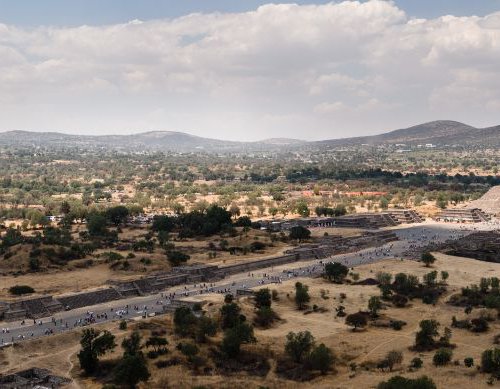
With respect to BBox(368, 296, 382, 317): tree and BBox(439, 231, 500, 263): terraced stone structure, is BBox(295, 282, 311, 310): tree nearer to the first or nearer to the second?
BBox(368, 296, 382, 317): tree

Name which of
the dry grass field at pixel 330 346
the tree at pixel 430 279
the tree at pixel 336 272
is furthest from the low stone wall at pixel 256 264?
the tree at pixel 430 279

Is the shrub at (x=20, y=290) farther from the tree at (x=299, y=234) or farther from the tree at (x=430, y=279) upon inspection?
the tree at (x=299, y=234)

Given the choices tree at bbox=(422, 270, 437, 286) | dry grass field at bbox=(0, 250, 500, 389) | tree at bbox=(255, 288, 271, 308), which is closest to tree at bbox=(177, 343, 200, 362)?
dry grass field at bbox=(0, 250, 500, 389)

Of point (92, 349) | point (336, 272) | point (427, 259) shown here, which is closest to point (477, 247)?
point (427, 259)

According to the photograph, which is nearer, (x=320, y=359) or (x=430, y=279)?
(x=320, y=359)

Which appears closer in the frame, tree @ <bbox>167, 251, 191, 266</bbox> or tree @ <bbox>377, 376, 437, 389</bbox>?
tree @ <bbox>377, 376, 437, 389</bbox>

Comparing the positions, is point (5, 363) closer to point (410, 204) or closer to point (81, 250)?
point (81, 250)

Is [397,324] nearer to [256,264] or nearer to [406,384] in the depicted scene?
[406,384]
